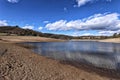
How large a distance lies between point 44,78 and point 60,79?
1.09m

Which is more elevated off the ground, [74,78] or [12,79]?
[12,79]

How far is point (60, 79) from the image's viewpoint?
1077 cm

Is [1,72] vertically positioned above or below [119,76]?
above

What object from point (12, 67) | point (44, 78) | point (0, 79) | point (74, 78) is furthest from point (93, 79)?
point (0, 79)

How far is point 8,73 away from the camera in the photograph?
32.5ft

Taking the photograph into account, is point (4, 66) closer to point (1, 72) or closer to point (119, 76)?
point (1, 72)

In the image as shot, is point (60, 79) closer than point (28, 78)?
No

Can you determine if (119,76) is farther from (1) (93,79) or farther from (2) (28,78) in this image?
(2) (28,78)

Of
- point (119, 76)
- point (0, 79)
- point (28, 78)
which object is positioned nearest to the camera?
point (0, 79)

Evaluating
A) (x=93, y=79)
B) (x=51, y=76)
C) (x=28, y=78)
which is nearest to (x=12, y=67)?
(x=28, y=78)

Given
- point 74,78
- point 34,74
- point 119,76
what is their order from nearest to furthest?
point 34,74
point 74,78
point 119,76

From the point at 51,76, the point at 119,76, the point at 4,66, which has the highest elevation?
the point at 4,66

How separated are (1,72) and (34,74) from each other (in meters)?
2.01

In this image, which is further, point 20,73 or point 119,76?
point 119,76
